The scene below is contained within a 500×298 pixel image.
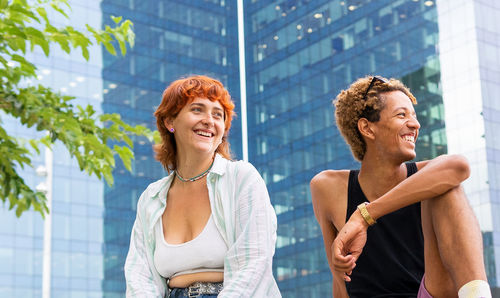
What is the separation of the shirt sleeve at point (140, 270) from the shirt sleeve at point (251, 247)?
354 mm

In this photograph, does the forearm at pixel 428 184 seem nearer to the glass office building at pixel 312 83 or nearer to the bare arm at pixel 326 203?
the bare arm at pixel 326 203

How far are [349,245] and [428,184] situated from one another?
0.36 m

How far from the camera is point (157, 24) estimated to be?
44.9m

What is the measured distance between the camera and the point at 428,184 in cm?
265

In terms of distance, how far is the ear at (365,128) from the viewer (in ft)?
10.5

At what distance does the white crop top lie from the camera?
2.87 metres

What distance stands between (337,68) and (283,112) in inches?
181

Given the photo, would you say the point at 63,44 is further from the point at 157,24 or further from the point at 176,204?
the point at 157,24

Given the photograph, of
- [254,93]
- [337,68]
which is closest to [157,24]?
[254,93]

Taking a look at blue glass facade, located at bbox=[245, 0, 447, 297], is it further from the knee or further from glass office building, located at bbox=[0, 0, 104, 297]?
the knee

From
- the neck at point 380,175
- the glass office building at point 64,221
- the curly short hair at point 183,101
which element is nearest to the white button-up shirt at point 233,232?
the curly short hair at point 183,101

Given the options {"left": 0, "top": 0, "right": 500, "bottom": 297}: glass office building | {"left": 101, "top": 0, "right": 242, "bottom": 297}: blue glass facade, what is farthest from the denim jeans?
{"left": 101, "top": 0, "right": 242, "bottom": 297}: blue glass facade

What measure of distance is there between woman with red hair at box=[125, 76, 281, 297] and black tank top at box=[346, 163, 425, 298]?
0.44 m

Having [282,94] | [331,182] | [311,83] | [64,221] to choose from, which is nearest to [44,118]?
[331,182]
